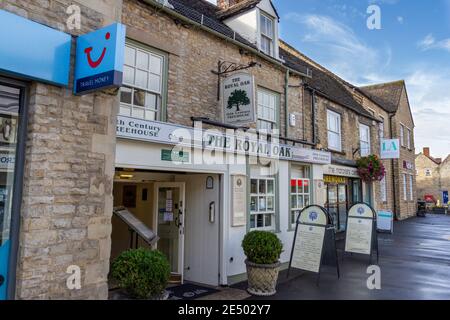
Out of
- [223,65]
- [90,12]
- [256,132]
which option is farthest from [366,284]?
[90,12]

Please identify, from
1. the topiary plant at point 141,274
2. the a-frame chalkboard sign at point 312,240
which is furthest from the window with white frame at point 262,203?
the topiary plant at point 141,274

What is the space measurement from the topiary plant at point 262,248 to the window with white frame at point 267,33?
231 inches

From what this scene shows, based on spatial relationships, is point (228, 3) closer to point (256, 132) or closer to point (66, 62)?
point (256, 132)

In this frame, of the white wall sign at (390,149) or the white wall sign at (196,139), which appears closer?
the white wall sign at (196,139)

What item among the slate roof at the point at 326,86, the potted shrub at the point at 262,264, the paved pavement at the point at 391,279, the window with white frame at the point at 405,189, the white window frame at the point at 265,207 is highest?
the slate roof at the point at 326,86

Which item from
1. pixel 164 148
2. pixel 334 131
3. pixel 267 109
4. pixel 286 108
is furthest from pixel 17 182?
pixel 334 131

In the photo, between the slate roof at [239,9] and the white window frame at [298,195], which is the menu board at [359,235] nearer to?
the white window frame at [298,195]

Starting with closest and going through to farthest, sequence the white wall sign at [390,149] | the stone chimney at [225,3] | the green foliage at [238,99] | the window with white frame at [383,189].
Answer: the green foliage at [238,99] → the stone chimney at [225,3] → the white wall sign at [390,149] → the window with white frame at [383,189]

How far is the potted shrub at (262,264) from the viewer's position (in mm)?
6312

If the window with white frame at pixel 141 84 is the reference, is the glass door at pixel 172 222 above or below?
below

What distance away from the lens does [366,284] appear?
6938mm

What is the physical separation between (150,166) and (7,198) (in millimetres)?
2291

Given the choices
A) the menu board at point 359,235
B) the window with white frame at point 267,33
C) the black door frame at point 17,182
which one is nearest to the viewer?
the black door frame at point 17,182

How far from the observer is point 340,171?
13.1 meters
